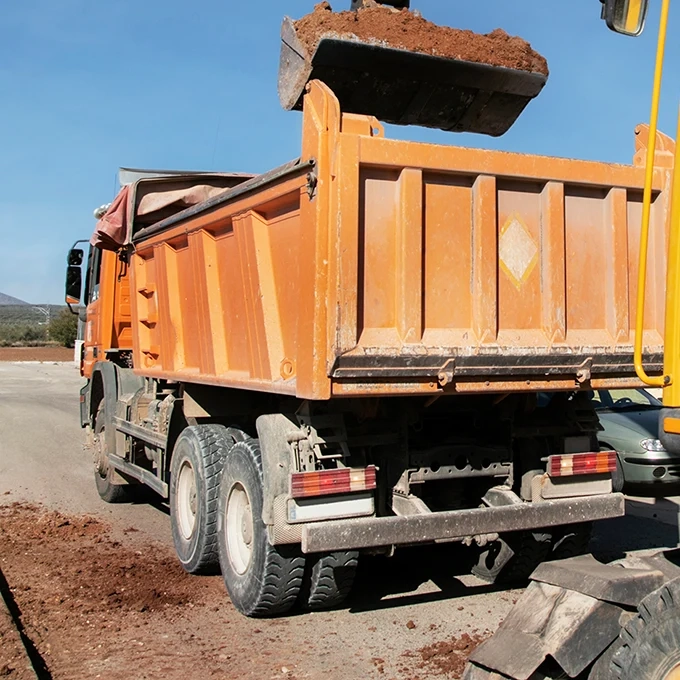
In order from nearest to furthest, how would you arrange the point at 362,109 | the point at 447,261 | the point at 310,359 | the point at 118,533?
the point at 310,359, the point at 447,261, the point at 362,109, the point at 118,533

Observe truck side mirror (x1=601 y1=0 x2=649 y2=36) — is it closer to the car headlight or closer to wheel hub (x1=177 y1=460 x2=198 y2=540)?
wheel hub (x1=177 y1=460 x2=198 y2=540)

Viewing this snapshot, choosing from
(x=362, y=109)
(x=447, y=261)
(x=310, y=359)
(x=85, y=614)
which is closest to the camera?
(x=310, y=359)

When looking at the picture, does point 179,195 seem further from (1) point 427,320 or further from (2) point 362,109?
(1) point 427,320

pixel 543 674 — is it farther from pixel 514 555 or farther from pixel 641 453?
pixel 641 453

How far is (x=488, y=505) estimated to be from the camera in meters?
5.54

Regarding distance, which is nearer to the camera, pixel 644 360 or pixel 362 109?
pixel 644 360

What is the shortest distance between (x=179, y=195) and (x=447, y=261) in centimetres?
412

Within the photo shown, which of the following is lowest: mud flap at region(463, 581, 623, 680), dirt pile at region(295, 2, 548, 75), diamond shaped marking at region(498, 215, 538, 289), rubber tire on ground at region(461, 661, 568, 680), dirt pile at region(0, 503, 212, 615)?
dirt pile at region(0, 503, 212, 615)

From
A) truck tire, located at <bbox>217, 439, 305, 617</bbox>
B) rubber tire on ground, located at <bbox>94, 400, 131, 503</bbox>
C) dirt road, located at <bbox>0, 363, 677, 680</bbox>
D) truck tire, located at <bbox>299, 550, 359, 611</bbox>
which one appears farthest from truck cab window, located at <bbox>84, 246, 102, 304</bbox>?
truck tire, located at <bbox>299, 550, 359, 611</bbox>

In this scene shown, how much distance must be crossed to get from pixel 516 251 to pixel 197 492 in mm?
2951

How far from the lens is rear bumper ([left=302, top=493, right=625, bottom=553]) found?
4.65m

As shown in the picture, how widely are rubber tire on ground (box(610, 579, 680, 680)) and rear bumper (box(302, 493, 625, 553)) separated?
176cm

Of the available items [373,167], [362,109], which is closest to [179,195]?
[362,109]

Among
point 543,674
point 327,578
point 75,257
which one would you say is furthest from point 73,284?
point 543,674
